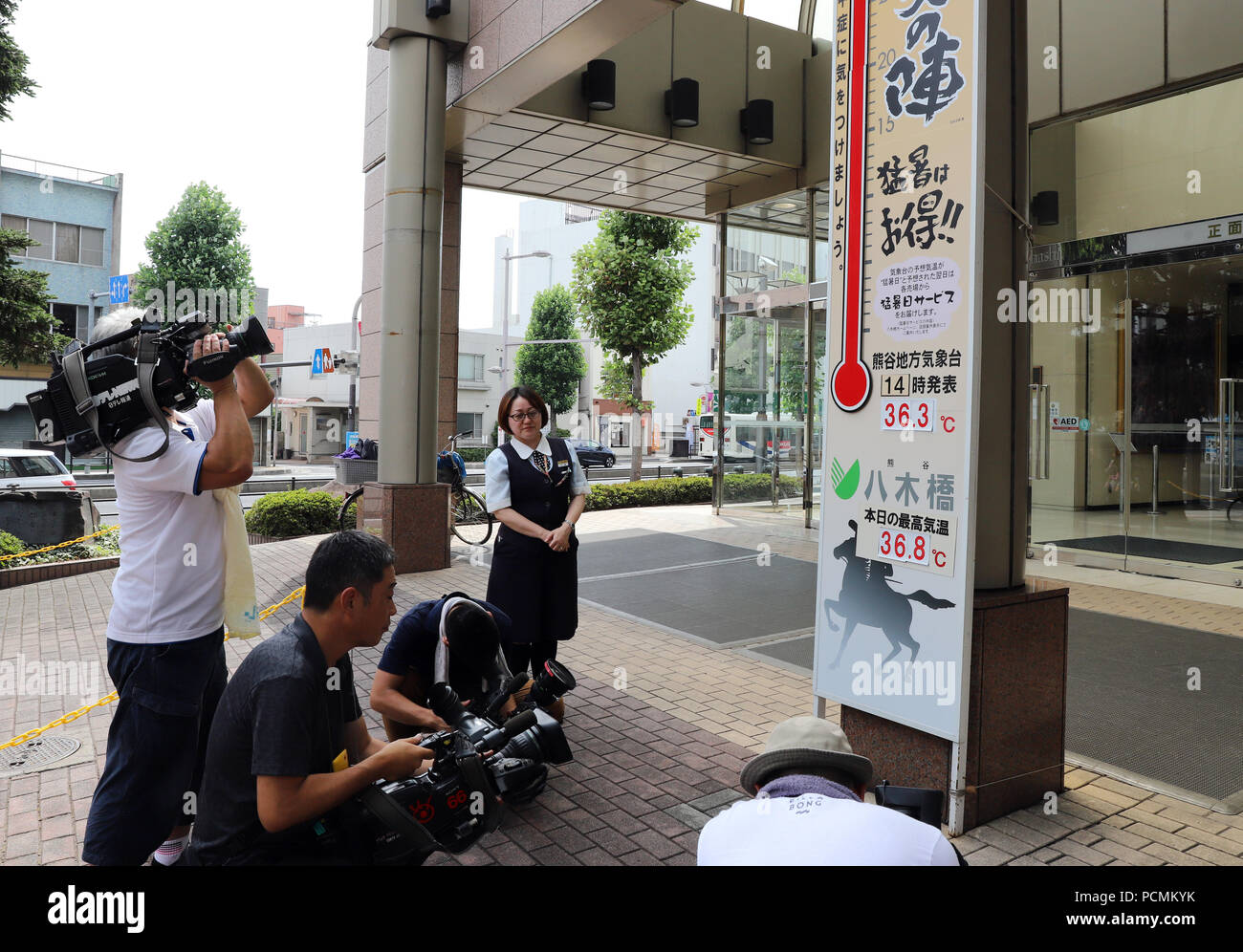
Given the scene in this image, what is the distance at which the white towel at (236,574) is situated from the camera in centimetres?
288

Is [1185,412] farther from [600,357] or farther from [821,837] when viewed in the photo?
[600,357]

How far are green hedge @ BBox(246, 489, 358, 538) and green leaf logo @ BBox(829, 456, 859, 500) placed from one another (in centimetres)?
950

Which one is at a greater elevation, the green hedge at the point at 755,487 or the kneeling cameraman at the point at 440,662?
the green hedge at the point at 755,487

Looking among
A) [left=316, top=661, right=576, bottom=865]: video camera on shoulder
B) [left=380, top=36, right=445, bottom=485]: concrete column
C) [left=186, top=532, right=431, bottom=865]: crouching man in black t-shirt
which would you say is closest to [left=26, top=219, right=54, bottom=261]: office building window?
[left=380, top=36, right=445, bottom=485]: concrete column

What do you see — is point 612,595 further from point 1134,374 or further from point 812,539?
point 1134,374

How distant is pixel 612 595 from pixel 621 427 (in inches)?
2295

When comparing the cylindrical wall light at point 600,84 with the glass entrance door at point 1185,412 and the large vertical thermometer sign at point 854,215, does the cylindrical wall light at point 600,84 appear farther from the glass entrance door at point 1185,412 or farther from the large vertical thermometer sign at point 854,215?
the large vertical thermometer sign at point 854,215

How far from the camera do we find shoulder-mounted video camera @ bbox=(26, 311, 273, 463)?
8.51 ft

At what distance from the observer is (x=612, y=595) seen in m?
8.52

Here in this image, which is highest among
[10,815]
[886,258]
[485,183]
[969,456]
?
[485,183]

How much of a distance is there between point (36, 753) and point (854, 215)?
186 inches

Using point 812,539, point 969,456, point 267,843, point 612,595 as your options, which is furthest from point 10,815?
point 812,539

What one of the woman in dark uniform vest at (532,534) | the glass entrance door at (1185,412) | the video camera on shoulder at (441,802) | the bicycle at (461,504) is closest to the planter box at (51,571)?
the bicycle at (461,504)

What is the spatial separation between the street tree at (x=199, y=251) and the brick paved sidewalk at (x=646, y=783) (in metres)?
25.8
